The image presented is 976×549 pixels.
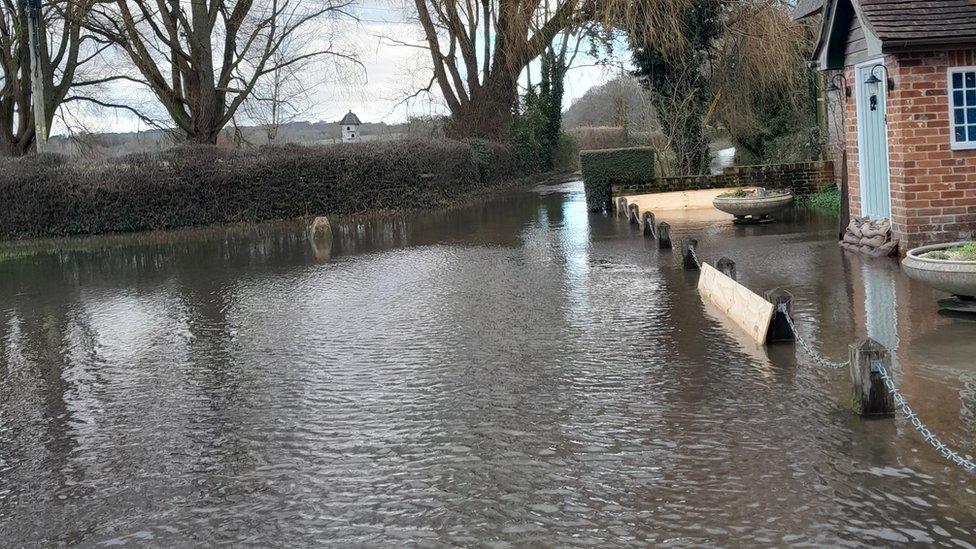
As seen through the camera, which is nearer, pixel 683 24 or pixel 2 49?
pixel 683 24

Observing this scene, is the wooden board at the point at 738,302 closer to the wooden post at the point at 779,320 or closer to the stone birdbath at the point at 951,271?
the wooden post at the point at 779,320

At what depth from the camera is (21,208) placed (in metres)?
24.8

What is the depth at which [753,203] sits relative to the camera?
19.0 meters

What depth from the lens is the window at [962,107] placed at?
1256 cm

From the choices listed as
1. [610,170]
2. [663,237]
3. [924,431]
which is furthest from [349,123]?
[924,431]

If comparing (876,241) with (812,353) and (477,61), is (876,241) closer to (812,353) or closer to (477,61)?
(812,353)

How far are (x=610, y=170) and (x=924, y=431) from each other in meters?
19.7

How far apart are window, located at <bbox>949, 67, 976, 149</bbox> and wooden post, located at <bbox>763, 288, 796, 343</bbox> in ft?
17.1

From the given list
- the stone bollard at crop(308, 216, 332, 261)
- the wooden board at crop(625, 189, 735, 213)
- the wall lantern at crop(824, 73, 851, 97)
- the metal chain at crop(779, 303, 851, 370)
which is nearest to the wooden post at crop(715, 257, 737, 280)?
the metal chain at crop(779, 303, 851, 370)

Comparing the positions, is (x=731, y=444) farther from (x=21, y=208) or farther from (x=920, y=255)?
(x=21, y=208)

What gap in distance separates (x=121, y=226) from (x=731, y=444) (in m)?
21.4

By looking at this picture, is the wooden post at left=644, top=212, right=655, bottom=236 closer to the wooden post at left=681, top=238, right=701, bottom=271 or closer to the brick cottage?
the wooden post at left=681, top=238, right=701, bottom=271

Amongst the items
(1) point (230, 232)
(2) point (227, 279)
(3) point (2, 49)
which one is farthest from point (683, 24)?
(3) point (2, 49)

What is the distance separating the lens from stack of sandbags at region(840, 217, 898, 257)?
44.7ft
